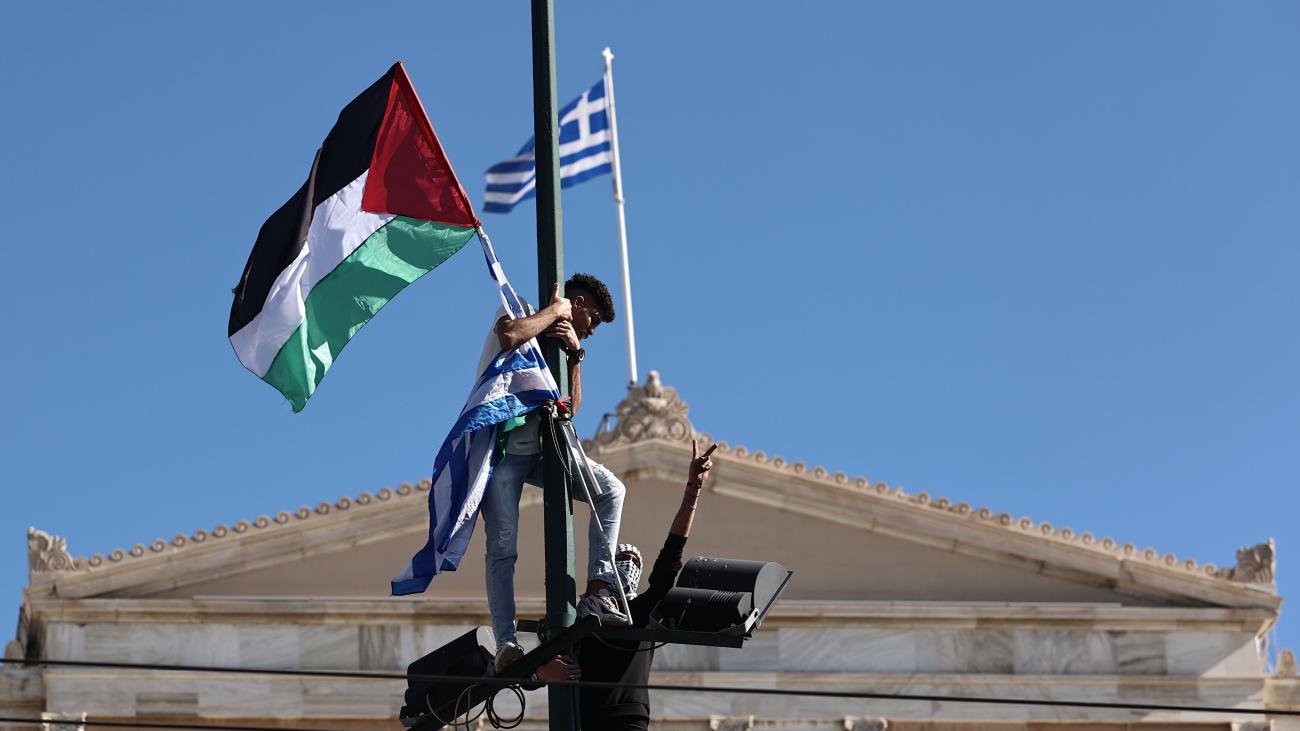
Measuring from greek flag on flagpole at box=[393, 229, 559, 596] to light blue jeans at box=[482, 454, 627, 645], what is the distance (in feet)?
0.33

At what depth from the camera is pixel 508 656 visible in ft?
41.2

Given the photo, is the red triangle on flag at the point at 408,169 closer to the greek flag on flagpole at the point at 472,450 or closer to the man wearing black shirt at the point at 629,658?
the greek flag on flagpole at the point at 472,450

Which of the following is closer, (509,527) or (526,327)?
(526,327)

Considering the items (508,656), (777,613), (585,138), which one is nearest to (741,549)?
(777,613)

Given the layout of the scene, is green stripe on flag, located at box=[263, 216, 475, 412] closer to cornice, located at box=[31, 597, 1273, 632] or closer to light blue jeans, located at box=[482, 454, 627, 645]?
light blue jeans, located at box=[482, 454, 627, 645]

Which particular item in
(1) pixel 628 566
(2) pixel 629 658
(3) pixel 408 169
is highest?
(3) pixel 408 169

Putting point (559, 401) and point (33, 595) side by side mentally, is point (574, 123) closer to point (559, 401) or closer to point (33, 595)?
point (33, 595)

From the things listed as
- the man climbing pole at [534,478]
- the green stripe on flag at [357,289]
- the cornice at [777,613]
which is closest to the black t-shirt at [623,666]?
the man climbing pole at [534,478]

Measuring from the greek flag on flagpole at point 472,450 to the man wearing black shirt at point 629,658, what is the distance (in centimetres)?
69

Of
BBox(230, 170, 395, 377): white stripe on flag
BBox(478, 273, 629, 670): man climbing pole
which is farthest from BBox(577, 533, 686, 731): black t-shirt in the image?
BBox(230, 170, 395, 377): white stripe on flag

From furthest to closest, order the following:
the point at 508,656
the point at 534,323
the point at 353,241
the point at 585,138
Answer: the point at 585,138, the point at 353,241, the point at 534,323, the point at 508,656

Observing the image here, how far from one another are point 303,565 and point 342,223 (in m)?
18.2

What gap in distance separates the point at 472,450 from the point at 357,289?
1.57 meters

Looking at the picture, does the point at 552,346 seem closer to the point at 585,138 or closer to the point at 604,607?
the point at 604,607
